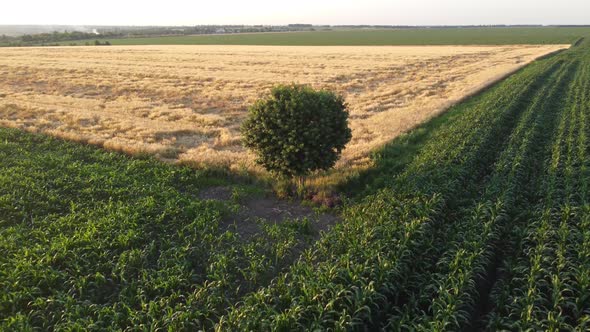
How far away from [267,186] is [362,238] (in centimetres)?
526

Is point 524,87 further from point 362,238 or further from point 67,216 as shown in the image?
point 67,216

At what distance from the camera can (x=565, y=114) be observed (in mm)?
20375

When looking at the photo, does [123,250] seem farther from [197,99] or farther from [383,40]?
[383,40]

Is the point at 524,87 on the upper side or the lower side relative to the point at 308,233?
upper

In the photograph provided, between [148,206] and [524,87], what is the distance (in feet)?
85.9

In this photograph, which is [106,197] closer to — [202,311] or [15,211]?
[15,211]

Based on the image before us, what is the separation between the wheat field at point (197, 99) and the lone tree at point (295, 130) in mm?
2316

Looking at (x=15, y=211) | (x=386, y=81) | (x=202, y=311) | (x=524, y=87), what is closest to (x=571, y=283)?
(x=202, y=311)

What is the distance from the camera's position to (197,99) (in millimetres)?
29094

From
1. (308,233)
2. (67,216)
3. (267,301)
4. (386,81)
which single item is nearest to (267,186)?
(308,233)

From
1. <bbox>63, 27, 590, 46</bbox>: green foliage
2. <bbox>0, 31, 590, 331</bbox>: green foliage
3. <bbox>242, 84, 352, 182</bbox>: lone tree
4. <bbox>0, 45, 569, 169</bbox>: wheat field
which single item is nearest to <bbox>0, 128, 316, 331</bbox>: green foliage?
<bbox>0, 31, 590, 331</bbox>: green foliage

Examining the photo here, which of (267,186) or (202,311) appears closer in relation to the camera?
(202,311)

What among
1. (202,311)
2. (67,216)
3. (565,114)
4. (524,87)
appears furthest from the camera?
(524,87)

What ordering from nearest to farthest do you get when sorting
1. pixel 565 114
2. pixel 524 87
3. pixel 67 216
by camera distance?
pixel 67 216
pixel 565 114
pixel 524 87
